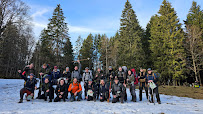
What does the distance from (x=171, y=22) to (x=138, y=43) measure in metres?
7.78

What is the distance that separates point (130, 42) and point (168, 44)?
710cm

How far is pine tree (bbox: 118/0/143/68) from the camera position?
80.4ft

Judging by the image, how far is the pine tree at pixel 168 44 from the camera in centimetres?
2322

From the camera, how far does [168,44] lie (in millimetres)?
24516

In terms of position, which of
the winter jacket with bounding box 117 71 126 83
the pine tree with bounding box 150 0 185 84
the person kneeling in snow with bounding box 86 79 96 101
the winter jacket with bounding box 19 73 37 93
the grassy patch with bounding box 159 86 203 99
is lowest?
the grassy patch with bounding box 159 86 203 99

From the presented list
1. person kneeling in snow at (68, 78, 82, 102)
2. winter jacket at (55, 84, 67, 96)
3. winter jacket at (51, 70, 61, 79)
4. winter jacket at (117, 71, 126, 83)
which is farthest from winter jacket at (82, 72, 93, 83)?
winter jacket at (117, 71, 126, 83)

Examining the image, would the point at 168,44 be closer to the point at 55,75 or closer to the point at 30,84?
the point at 55,75

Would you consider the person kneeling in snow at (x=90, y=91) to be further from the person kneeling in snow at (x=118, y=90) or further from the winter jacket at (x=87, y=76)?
the person kneeling in snow at (x=118, y=90)

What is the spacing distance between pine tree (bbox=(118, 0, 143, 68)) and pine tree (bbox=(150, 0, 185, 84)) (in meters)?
3.74

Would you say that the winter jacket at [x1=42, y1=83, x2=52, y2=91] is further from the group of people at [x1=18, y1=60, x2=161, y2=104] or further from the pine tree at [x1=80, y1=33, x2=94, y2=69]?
the pine tree at [x1=80, y1=33, x2=94, y2=69]

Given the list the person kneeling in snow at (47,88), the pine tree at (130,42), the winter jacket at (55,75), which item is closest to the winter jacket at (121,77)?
the winter jacket at (55,75)

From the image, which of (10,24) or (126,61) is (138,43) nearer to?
(126,61)

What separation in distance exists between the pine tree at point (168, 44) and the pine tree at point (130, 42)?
147 inches

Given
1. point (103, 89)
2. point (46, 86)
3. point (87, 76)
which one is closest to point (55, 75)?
point (46, 86)
